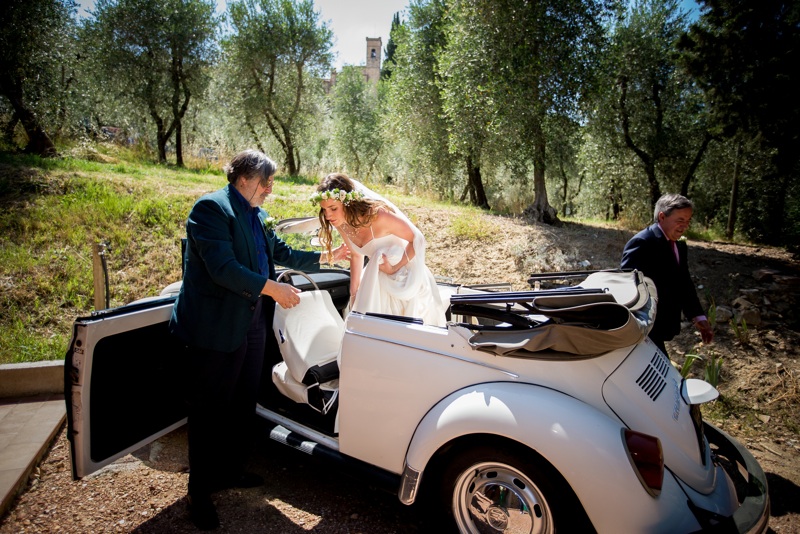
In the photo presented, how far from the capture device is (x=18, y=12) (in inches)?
378

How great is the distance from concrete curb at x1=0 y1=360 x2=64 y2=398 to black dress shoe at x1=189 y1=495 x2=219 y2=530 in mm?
2461

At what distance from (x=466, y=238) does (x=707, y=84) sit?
6.07 m

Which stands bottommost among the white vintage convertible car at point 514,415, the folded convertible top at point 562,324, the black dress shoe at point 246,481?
the black dress shoe at point 246,481

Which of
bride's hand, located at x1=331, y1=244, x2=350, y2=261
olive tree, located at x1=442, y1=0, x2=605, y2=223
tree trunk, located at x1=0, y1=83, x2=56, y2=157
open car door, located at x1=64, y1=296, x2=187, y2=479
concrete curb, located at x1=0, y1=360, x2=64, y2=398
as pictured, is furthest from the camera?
tree trunk, located at x1=0, y1=83, x2=56, y2=157

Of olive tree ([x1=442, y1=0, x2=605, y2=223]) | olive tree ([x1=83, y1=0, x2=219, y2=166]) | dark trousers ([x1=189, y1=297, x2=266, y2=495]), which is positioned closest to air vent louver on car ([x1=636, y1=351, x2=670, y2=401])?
dark trousers ([x1=189, y1=297, x2=266, y2=495])

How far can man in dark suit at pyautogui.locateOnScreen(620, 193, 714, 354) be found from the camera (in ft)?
11.0

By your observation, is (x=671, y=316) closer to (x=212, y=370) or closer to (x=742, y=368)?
(x=742, y=368)

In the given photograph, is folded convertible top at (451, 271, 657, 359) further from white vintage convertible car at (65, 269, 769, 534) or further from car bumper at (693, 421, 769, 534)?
car bumper at (693, 421, 769, 534)

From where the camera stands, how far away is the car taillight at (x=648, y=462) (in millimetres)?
1709

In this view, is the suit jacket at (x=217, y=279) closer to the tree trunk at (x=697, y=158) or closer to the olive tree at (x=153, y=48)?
the olive tree at (x=153, y=48)

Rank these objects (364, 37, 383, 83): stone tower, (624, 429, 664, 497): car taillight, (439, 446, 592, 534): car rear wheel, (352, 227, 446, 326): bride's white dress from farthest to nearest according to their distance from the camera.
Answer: (364, 37, 383, 83): stone tower → (352, 227, 446, 326): bride's white dress → (439, 446, 592, 534): car rear wheel → (624, 429, 664, 497): car taillight

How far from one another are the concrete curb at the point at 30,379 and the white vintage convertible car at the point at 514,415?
2.04 metres

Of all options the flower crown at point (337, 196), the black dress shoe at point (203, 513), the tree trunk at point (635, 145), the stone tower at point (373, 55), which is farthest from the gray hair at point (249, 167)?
the stone tower at point (373, 55)

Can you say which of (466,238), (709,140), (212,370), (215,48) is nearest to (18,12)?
(215,48)
